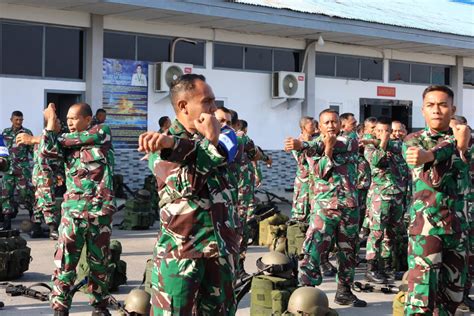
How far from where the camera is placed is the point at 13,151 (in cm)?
1412

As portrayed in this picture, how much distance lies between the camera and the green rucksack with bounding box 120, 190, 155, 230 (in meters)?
14.2

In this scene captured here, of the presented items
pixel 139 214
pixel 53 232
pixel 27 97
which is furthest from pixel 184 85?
pixel 27 97

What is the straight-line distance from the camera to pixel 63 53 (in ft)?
55.0

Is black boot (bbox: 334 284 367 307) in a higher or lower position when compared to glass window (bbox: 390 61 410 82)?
lower

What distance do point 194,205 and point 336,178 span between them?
3.71 metres

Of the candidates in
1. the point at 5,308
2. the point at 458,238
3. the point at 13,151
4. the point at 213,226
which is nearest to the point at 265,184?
the point at 13,151

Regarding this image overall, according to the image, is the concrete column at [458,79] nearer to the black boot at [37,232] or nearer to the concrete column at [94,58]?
the concrete column at [94,58]

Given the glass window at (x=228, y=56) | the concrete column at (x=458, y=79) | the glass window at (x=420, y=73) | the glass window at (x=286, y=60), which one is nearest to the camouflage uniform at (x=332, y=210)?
the glass window at (x=228, y=56)

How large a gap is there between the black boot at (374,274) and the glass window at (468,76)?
1775cm

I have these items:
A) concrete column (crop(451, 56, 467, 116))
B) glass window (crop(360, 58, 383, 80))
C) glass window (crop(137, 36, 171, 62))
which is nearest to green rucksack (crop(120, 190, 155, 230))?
glass window (crop(137, 36, 171, 62))

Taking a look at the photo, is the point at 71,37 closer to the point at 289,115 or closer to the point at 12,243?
the point at 289,115

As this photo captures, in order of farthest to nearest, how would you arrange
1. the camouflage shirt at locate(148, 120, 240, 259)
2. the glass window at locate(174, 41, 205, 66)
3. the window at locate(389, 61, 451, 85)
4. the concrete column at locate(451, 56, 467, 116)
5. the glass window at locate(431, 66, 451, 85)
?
the concrete column at locate(451, 56, 467, 116) → the glass window at locate(431, 66, 451, 85) → the window at locate(389, 61, 451, 85) → the glass window at locate(174, 41, 205, 66) → the camouflage shirt at locate(148, 120, 240, 259)

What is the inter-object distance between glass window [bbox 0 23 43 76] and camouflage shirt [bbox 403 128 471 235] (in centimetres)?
1171

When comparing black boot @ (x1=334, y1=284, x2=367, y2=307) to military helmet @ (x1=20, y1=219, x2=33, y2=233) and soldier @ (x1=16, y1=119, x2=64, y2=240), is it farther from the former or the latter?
military helmet @ (x1=20, y1=219, x2=33, y2=233)
